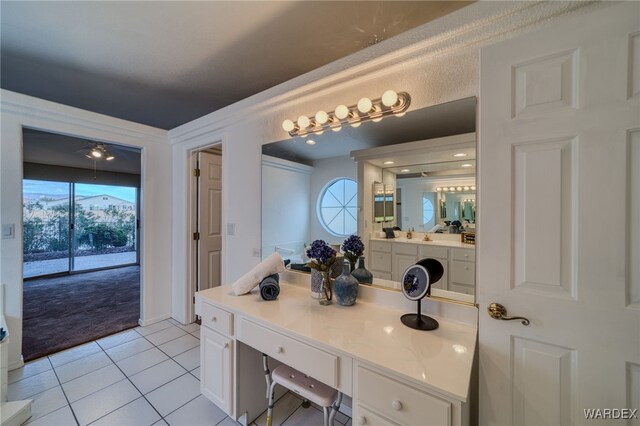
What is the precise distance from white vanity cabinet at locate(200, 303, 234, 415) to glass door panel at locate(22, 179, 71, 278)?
18.0 feet

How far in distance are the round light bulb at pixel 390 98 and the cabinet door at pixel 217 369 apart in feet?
5.52

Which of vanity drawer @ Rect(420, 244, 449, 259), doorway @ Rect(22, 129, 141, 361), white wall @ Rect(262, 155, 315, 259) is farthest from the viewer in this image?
doorway @ Rect(22, 129, 141, 361)

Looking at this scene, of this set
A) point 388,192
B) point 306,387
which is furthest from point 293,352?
point 388,192

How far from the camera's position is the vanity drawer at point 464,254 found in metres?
1.22

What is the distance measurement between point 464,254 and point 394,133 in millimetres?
787

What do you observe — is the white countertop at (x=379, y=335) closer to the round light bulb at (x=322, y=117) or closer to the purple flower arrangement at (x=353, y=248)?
the purple flower arrangement at (x=353, y=248)

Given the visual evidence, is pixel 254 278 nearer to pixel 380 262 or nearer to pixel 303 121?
pixel 380 262

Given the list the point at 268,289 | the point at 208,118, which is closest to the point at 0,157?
the point at 208,118

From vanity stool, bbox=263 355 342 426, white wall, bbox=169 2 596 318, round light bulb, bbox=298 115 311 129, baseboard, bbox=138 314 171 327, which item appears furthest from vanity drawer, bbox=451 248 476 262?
baseboard, bbox=138 314 171 327

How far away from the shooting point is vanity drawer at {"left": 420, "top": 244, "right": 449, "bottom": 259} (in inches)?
52.1

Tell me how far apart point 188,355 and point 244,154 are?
6.40 feet

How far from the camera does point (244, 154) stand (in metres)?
2.20

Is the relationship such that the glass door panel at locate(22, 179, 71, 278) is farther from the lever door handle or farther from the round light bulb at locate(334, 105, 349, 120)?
the lever door handle

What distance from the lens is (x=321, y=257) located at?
1.47m
